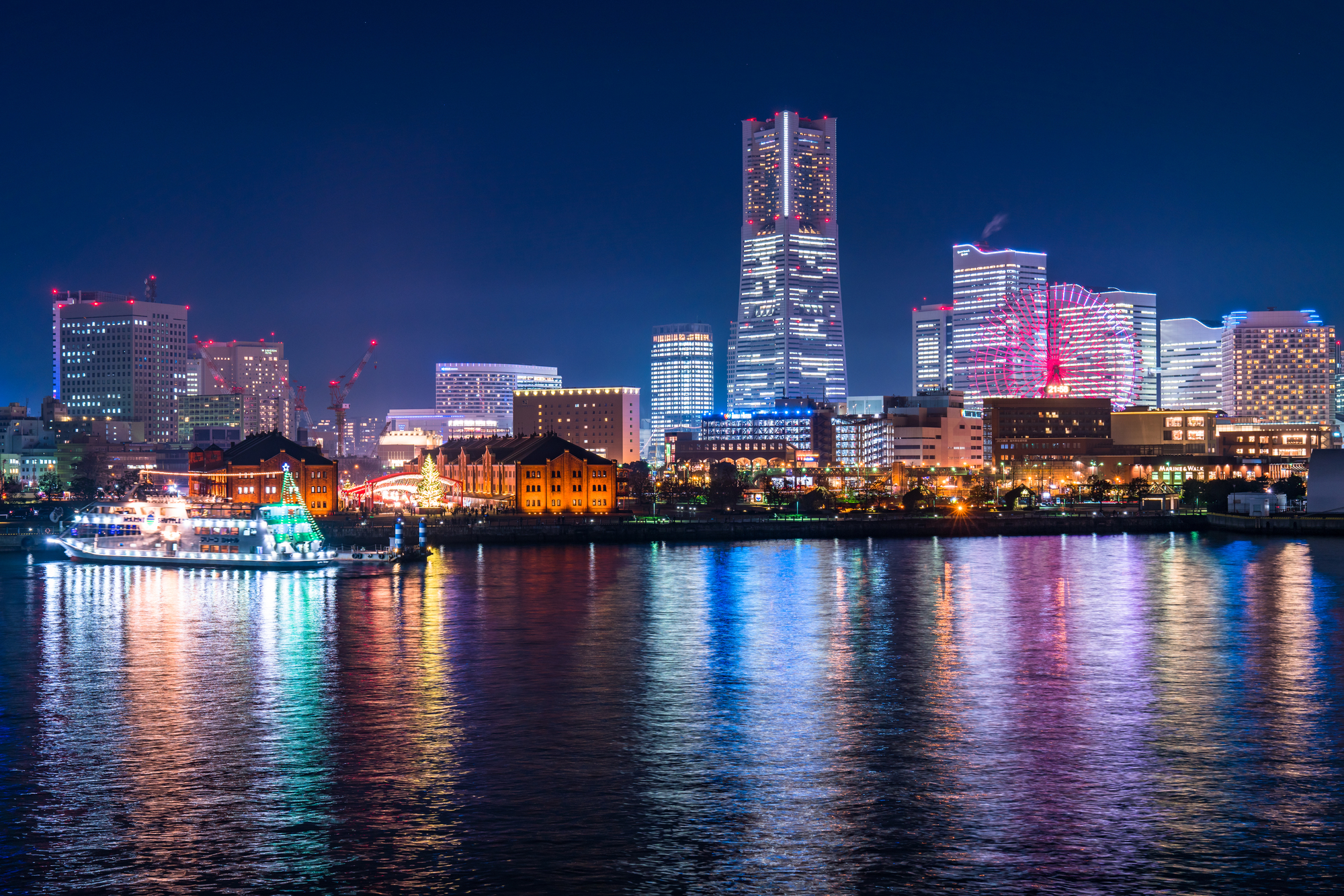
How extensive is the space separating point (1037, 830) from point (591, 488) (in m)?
111

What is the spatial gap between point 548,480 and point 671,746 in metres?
101

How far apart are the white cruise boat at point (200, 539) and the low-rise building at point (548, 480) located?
130 feet

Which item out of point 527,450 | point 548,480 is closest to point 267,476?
point 527,450

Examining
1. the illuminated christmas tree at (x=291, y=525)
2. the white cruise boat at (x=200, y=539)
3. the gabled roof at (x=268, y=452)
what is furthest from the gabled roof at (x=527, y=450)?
the illuminated christmas tree at (x=291, y=525)

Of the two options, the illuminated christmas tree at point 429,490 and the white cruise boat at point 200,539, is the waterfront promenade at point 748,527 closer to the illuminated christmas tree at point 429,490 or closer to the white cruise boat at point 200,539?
the illuminated christmas tree at point 429,490

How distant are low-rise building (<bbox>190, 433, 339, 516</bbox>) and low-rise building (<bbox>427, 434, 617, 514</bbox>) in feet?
53.5

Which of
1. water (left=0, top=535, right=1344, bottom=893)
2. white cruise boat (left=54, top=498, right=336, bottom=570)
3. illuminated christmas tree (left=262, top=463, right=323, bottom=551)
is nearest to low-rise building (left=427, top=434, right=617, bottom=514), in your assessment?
white cruise boat (left=54, top=498, right=336, bottom=570)

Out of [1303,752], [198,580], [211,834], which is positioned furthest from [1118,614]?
[198,580]

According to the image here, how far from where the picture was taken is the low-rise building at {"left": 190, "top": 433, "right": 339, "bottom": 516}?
416 ft

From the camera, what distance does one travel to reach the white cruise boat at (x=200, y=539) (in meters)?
83.6

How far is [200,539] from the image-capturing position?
88125 mm

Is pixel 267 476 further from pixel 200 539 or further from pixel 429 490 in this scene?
pixel 200 539

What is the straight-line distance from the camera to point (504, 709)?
35.8 metres

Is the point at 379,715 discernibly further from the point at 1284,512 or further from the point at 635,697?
the point at 1284,512
